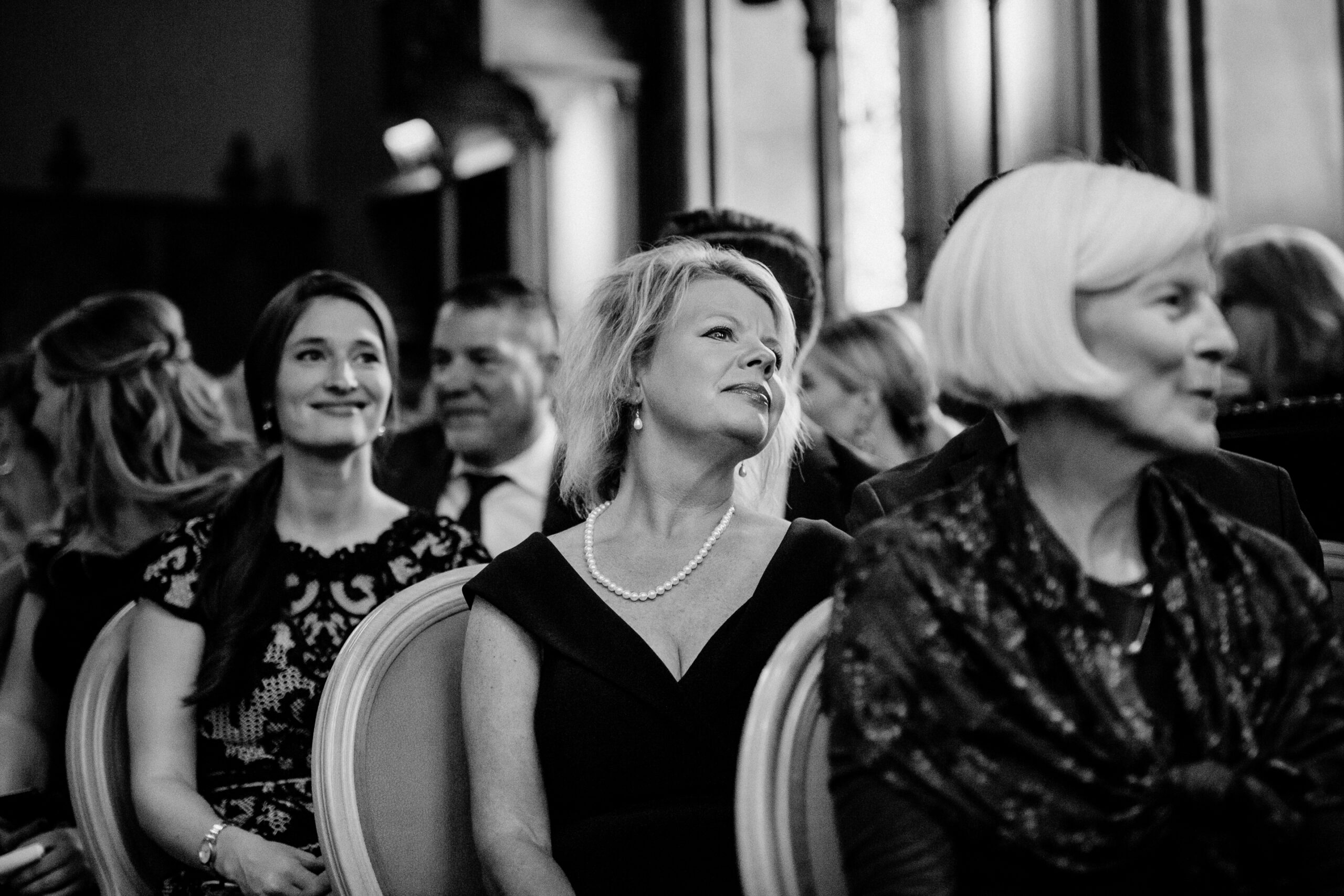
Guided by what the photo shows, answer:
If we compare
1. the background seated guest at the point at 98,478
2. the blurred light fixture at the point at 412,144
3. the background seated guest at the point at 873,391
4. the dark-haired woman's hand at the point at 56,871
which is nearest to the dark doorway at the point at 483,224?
the blurred light fixture at the point at 412,144

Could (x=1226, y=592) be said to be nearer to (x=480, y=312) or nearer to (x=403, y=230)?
(x=480, y=312)

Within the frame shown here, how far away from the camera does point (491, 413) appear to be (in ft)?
13.4

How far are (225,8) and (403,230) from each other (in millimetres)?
2594

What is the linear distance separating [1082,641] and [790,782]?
12.1 inches

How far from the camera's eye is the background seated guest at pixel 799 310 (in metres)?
2.62

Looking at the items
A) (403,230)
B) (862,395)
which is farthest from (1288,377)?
(403,230)

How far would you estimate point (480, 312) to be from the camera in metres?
4.20

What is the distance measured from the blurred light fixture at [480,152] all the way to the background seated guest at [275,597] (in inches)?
216

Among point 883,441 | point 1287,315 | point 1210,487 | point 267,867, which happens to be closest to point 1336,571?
point 1210,487

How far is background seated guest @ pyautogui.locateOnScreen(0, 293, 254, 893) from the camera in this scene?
2.90 meters

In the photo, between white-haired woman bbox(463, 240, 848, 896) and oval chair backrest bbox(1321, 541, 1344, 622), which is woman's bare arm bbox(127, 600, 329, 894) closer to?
white-haired woman bbox(463, 240, 848, 896)

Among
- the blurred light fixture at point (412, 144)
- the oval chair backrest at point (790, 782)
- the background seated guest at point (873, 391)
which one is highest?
the blurred light fixture at point (412, 144)

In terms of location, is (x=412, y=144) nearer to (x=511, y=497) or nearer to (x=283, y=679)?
(x=511, y=497)

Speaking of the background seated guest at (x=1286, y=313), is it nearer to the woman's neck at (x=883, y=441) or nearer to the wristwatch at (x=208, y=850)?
the woman's neck at (x=883, y=441)
